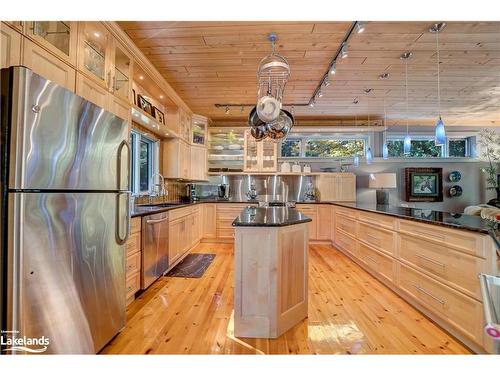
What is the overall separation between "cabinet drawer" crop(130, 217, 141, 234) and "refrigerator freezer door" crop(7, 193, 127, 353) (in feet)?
1.85

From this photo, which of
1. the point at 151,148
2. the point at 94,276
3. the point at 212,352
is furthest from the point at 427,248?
the point at 151,148

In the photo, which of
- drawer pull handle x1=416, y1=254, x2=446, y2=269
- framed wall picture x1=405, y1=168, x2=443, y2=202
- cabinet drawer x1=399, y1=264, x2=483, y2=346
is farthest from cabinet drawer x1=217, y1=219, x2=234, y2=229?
framed wall picture x1=405, y1=168, x2=443, y2=202

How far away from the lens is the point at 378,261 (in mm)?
3240

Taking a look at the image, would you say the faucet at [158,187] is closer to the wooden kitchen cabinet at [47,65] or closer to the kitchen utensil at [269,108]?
the kitchen utensil at [269,108]

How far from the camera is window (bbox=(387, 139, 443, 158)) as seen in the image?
6328 mm

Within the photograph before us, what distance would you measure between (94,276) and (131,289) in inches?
37.9

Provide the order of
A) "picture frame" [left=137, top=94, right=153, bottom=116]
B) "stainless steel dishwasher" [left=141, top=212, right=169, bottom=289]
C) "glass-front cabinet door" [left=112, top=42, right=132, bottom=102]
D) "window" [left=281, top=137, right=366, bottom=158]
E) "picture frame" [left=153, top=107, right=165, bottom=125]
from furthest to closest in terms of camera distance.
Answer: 1. "window" [left=281, top=137, right=366, bottom=158]
2. "picture frame" [left=153, top=107, right=165, bottom=125]
3. "picture frame" [left=137, top=94, right=153, bottom=116]
4. "stainless steel dishwasher" [left=141, top=212, right=169, bottom=289]
5. "glass-front cabinet door" [left=112, top=42, right=132, bottom=102]

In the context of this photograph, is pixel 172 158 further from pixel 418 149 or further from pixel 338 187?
pixel 418 149

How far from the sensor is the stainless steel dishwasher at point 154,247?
2.82 m

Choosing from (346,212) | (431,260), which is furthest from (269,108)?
(346,212)

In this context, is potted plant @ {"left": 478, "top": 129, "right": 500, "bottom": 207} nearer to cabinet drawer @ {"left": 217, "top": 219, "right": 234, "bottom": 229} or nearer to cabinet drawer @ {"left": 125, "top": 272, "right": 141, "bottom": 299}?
cabinet drawer @ {"left": 217, "top": 219, "right": 234, "bottom": 229}

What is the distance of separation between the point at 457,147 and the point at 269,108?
20.0 feet

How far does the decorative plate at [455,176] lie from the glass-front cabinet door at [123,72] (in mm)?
6787

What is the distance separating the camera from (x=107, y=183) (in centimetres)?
188
